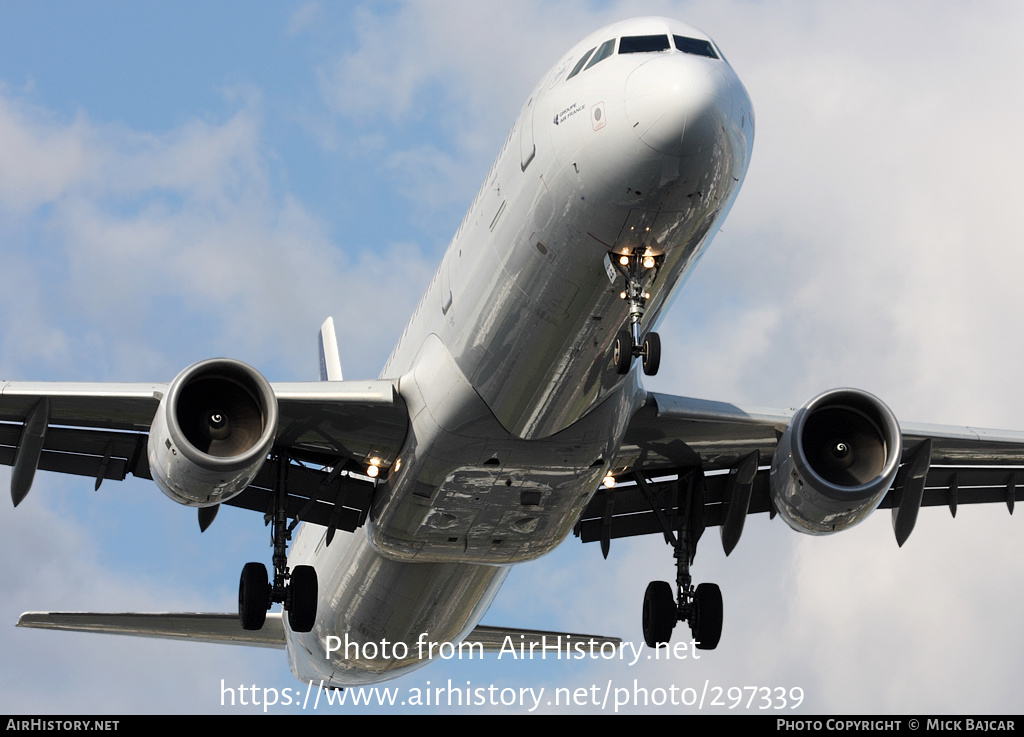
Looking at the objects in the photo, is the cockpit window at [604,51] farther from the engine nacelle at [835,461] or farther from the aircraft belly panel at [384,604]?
the aircraft belly panel at [384,604]

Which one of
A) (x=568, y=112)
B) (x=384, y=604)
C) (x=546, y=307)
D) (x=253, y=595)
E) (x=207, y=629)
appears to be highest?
(x=568, y=112)

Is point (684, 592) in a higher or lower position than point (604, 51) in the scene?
lower

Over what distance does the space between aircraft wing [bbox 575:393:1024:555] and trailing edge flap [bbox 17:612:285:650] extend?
24.2 ft

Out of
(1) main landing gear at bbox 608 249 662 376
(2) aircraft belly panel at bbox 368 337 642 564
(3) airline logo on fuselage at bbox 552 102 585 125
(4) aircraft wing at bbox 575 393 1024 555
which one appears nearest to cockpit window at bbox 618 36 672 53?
(3) airline logo on fuselage at bbox 552 102 585 125

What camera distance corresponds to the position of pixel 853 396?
60.8ft

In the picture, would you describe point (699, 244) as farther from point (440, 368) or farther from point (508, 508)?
point (508, 508)

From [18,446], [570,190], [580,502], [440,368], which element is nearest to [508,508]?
[580,502]

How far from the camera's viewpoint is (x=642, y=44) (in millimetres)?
14984

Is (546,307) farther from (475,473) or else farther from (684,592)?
(684,592)

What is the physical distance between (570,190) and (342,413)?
16.7 ft

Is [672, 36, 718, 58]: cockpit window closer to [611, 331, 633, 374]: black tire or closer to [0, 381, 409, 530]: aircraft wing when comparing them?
[611, 331, 633, 374]: black tire

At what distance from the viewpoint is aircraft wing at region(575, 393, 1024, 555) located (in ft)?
63.4

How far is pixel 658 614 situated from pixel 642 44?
29.8ft

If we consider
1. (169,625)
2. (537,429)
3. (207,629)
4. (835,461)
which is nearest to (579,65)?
(537,429)
